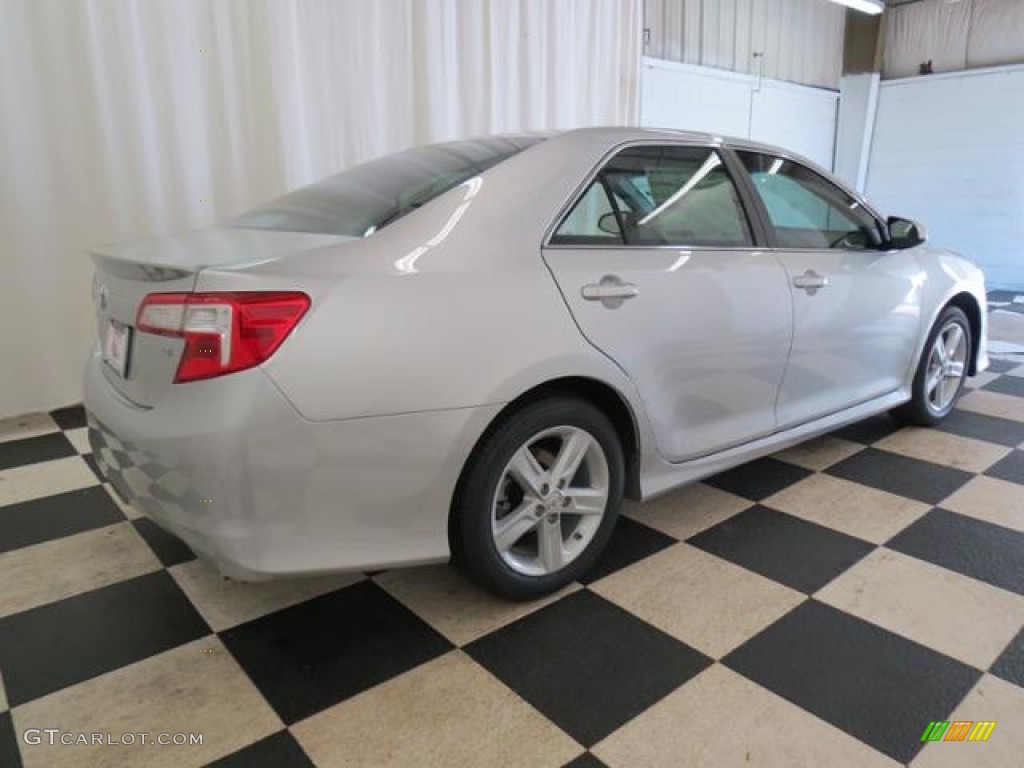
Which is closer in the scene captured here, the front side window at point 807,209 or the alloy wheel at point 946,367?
the front side window at point 807,209

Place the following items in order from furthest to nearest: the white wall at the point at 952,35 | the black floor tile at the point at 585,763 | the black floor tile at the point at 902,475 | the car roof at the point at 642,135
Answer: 1. the white wall at the point at 952,35
2. the black floor tile at the point at 902,475
3. the car roof at the point at 642,135
4. the black floor tile at the point at 585,763

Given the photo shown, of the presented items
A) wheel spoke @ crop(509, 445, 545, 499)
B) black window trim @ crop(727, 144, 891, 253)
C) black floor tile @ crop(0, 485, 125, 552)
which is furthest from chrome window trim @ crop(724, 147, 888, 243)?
black floor tile @ crop(0, 485, 125, 552)

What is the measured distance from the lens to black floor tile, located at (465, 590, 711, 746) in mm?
1421

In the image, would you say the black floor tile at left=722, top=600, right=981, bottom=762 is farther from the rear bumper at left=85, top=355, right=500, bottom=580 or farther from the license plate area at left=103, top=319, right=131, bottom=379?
the license plate area at left=103, top=319, right=131, bottom=379

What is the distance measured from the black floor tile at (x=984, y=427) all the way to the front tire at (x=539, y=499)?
1986 millimetres

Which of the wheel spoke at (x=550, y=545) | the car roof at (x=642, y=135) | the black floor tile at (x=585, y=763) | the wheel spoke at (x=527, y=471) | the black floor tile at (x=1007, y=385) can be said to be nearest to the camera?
the black floor tile at (x=585, y=763)

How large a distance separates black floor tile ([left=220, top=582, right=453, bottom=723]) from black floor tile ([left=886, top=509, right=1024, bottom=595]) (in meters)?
1.38

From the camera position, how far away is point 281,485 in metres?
1.34

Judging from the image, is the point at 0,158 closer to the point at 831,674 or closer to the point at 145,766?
the point at 145,766

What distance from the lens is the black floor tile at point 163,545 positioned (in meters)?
1.99

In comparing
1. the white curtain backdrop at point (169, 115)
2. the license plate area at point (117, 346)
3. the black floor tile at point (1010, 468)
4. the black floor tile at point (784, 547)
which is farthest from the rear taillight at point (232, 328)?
the black floor tile at point (1010, 468)

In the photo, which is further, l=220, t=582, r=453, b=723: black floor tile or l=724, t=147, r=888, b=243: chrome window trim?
l=724, t=147, r=888, b=243: chrome window trim

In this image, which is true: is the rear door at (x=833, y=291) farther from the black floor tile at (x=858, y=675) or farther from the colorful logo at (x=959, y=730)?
the colorful logo at (x=959, y=730)

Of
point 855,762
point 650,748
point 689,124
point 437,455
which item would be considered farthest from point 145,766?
point 689,124
